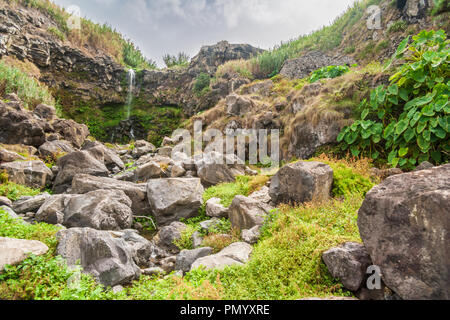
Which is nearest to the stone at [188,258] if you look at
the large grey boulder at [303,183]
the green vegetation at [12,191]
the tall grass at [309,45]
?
the large grey boulder at [303,183]

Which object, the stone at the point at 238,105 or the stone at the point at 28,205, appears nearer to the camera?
the stone at the point at 28,205

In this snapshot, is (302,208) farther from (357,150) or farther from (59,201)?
(59,201)

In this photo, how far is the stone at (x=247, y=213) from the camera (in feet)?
16.3

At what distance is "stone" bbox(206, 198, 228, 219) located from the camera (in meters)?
6.38

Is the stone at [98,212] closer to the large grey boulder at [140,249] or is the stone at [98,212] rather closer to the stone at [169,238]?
the large grey boulder at [140,249]

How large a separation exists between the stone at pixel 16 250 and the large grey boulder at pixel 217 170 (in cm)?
630

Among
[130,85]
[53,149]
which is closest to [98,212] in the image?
[53,149]

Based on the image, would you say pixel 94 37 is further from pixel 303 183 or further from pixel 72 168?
pixel 303 183

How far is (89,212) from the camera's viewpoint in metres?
5.31

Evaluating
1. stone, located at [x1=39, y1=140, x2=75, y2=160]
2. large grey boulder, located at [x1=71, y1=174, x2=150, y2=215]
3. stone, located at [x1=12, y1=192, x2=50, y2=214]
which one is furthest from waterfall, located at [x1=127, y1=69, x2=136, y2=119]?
stone, located at [x1=12, y1=192, x2=50, y2=214]

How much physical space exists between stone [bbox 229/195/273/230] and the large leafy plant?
427 centimetres

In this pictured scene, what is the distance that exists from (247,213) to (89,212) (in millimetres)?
3640
